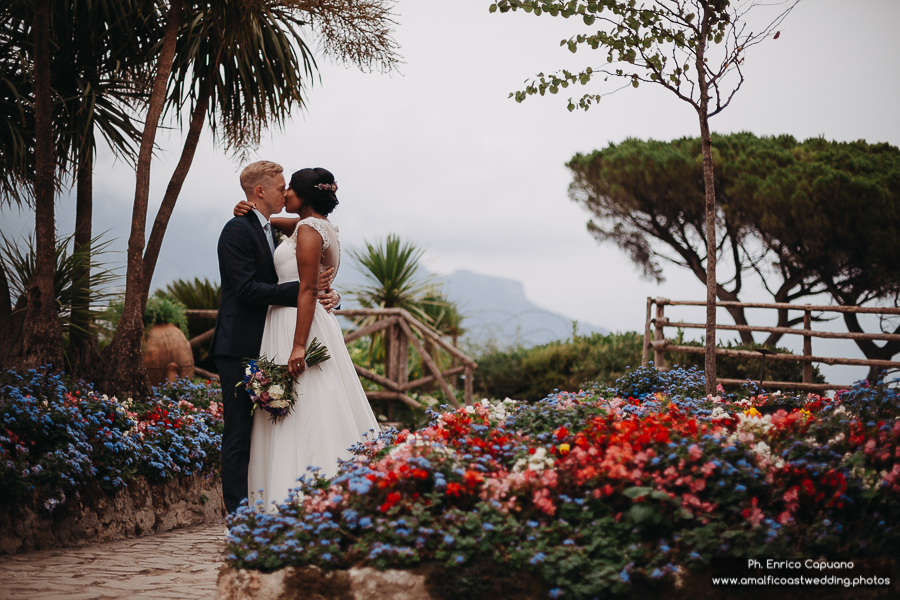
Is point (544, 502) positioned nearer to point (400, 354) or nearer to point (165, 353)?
point (165, 353)

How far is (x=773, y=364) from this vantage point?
9383 mm

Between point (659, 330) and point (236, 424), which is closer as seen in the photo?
point (236, 424)

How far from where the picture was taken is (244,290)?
3.10m

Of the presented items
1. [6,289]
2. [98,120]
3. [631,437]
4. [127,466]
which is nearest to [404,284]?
[98,120]

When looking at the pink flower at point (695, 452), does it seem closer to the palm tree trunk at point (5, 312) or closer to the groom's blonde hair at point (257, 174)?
the groom's blonde hair at point (257, 174)

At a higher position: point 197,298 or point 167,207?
point 167,207

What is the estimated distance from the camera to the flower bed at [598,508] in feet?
6.53

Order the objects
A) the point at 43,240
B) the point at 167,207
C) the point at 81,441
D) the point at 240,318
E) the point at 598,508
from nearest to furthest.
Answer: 1. the point at 598,508
2. the point at 240,318
3. the point at 81,441
4. the point at 43,240
5. the point at 167,207

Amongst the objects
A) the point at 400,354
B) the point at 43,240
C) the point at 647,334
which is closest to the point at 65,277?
the point at 43,240

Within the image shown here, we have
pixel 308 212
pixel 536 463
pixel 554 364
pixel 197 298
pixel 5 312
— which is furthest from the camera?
pixel 554 364

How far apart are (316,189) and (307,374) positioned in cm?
91

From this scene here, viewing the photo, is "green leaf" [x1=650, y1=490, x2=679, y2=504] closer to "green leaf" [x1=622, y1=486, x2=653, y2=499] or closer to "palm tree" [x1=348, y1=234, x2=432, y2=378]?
"green leaf" [x1=622, y1=486, x2=653, y2=499]

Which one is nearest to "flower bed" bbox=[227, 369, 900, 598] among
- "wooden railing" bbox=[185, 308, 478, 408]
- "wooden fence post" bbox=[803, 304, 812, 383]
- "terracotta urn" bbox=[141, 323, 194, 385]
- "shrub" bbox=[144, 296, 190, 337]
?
"terracotta urn" bbox=[141, 323, 194, 385]

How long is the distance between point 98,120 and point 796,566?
638 cm
